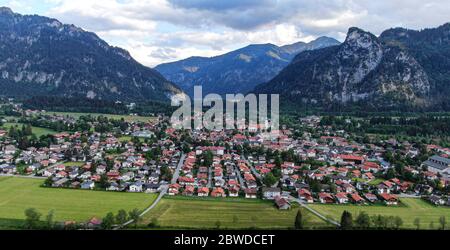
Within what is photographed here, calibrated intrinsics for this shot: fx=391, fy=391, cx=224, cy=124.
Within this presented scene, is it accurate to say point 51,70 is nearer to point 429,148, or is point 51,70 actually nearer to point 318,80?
point 318,80

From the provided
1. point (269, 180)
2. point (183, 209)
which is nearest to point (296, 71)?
point (269, 180)

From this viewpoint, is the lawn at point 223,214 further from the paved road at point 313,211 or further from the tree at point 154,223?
the paved road at point 313,211

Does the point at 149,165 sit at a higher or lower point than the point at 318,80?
lower

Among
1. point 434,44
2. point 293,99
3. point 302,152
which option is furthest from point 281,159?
point 434,44

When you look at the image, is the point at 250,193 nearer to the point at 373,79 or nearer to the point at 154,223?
the point at 154,223
